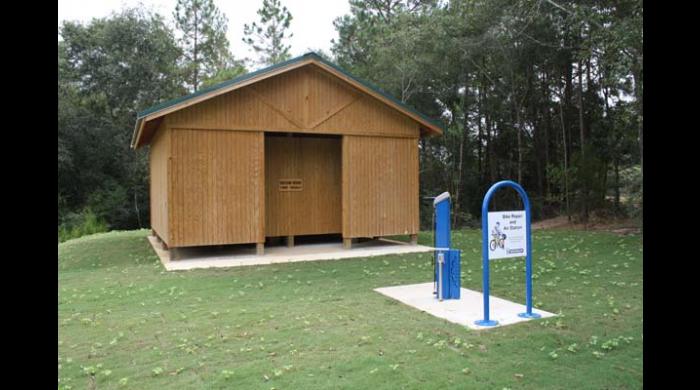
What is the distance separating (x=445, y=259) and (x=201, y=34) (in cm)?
3051

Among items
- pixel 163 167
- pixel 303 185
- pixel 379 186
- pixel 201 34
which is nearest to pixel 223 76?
pixel 201 34

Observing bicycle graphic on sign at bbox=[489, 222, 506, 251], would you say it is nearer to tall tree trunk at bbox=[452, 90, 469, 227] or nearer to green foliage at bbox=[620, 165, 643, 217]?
green foliage at bbox=[620, 165, 643, 217]

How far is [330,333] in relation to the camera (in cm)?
513

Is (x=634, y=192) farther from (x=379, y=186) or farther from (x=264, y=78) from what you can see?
(x=264, y=78)

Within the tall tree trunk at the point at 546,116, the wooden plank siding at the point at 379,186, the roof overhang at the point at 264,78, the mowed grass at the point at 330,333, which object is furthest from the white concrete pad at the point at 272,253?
the tall tree trunk at the point at 546,116

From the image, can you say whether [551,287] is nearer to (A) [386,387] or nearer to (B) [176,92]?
(A) [386,387]

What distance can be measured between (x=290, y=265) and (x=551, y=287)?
4701 mm

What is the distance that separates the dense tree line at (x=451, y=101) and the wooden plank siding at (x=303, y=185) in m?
7.40

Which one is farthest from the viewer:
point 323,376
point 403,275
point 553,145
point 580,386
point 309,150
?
point 553,145

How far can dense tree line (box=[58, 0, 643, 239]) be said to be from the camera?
1803 cm

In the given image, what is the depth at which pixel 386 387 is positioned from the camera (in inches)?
146

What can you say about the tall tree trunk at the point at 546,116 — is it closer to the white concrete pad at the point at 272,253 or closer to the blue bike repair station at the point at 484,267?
the white concrete pad at the point at 272,253
